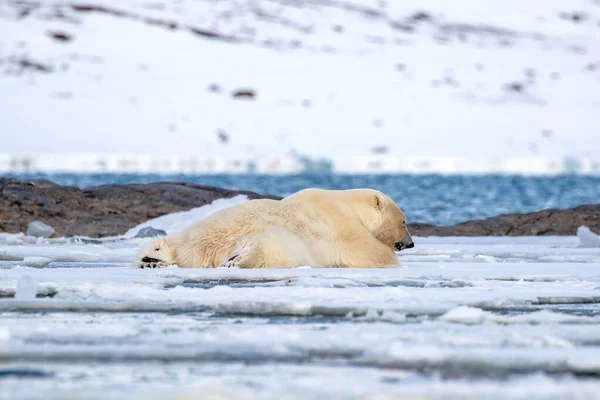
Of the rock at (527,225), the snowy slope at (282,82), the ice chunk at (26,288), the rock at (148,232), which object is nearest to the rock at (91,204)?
the rock at (148,232)

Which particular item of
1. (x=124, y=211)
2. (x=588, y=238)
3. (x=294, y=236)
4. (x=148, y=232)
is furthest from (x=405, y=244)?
(x=124, y=211)

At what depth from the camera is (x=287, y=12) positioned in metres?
58.4

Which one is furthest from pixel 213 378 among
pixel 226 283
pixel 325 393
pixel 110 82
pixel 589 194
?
pixel 110 82

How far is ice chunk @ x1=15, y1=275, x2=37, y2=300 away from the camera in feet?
→ 10.8

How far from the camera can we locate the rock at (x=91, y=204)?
8078 millimetres

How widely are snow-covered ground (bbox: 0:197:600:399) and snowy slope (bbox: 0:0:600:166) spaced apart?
34.1 m

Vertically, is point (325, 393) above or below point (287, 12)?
above

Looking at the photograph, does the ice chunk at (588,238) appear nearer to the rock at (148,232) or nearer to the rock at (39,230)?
the rock at (148,232)

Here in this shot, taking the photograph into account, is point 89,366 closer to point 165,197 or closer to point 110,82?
point 165,197

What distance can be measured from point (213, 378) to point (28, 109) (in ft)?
129

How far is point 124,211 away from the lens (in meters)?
8.65

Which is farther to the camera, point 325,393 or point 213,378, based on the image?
point 213,378

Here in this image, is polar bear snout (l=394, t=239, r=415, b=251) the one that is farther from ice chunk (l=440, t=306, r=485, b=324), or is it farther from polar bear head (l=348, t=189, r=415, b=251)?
ice chunk (l=440, t=306, r=485, b=324)

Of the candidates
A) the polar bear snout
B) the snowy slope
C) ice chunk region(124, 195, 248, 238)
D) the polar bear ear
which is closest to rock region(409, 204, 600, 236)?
ice chunk region(124, 195, 248, 238)
